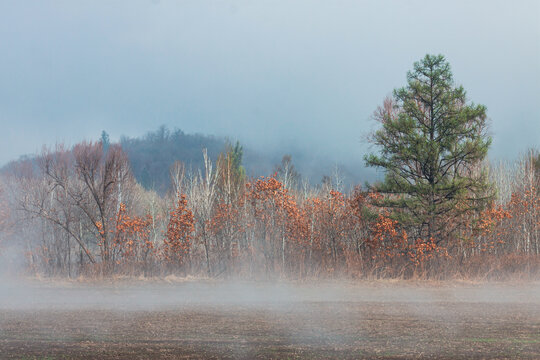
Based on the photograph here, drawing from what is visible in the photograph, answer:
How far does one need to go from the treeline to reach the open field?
2339 millimetres

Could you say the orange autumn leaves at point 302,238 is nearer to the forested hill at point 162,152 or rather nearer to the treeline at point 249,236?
the treeline at point 249,236

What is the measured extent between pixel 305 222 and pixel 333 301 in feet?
24.0

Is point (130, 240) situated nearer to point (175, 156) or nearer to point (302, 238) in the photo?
point (302, 238)

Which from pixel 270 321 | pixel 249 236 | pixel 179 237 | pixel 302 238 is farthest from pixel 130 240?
pixel 270 321

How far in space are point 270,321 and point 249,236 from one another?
36.8 ft

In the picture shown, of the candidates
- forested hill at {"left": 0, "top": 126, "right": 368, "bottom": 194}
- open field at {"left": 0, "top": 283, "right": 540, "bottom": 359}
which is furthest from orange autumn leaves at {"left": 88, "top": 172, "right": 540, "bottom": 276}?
forested hill at {"left": 0, "top": 126, "right": 368, "bottom": 194}

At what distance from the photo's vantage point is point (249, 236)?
75.8ft

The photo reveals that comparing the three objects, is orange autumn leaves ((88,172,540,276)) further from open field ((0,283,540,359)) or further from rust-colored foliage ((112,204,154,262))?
open field ((0,283,540,359))

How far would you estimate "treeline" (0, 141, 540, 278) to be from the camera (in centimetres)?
2077

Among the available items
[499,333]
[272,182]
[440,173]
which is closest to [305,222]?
[272,182]

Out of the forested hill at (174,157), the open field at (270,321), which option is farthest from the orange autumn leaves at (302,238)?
the forested hill at (174,157)

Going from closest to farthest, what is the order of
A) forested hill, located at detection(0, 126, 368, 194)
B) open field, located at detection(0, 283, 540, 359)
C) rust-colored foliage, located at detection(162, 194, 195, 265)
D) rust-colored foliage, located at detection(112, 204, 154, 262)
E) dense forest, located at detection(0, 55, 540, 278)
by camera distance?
open field, located at detection(0, 283, 540, 359)
dense forest, located at detection(0, 55, 540, 278)
rust-colored foliage, located at detection(112, 204, 154, 262)
rust-colored foliage, located at detection(162, 194, 195, 265)
forested hill, located at detection(0, 126, 368, 194)

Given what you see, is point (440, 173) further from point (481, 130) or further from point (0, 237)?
point (0, 237)

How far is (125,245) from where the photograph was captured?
21.6 metres
